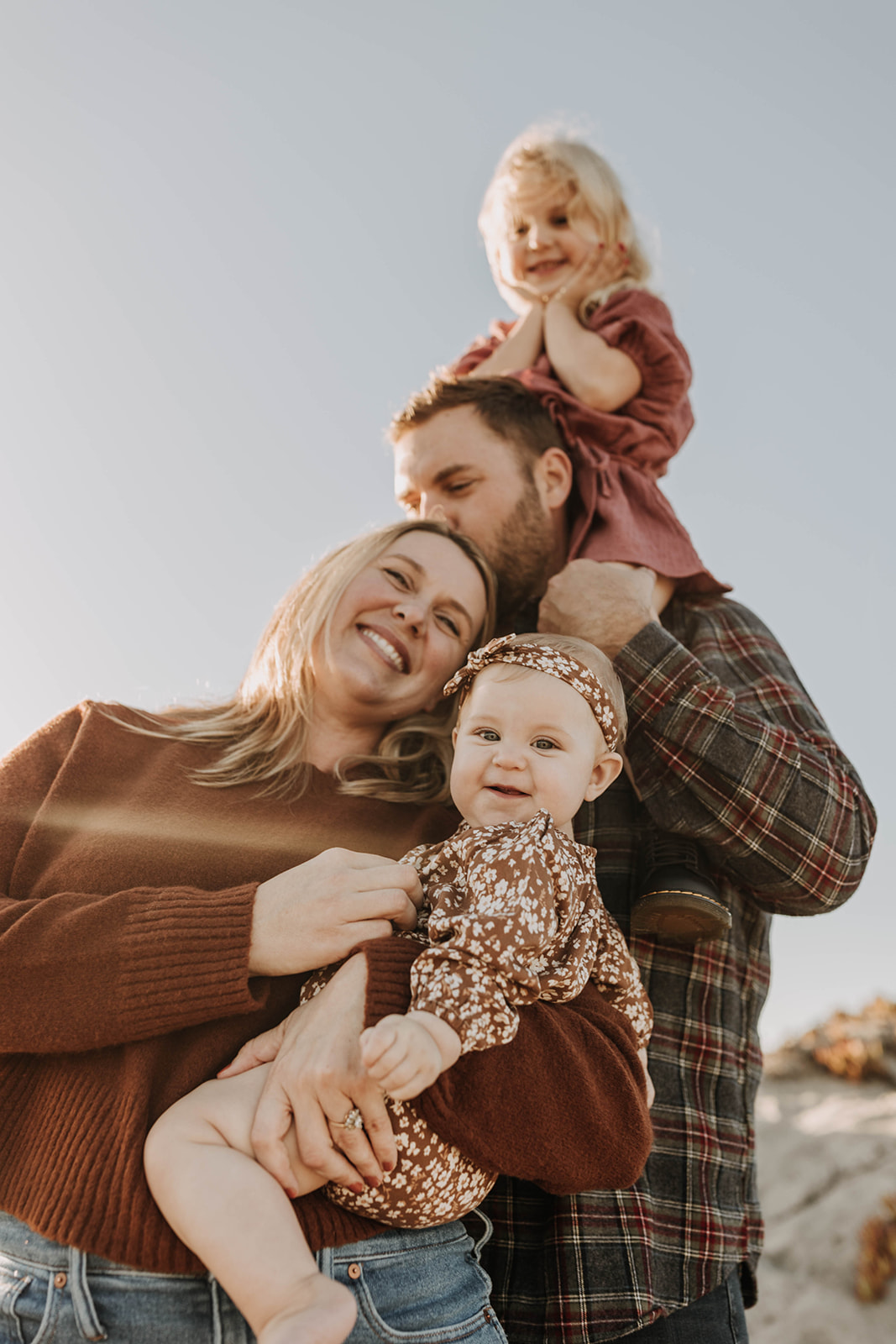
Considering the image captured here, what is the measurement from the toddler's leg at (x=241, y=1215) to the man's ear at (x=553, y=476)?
223 cm

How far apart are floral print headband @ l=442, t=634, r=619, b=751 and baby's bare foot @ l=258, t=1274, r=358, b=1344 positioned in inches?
44.8

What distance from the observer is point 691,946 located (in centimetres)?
230

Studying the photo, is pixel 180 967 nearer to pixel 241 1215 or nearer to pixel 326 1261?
pixel 241 1215

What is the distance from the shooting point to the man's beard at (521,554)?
3059mm

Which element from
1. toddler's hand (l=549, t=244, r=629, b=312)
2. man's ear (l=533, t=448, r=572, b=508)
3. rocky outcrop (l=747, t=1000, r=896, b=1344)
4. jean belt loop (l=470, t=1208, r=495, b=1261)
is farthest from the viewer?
rocky outcrop (l=747, t=1000, r=896, b=1344)

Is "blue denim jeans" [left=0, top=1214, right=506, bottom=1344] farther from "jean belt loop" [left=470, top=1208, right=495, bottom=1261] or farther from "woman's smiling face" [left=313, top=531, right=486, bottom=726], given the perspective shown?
"woman's smiling face" [left=313, top=531, right=486, bottom=726]

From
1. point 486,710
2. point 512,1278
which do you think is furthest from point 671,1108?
point 486,710

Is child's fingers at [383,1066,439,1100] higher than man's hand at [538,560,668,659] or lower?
lower

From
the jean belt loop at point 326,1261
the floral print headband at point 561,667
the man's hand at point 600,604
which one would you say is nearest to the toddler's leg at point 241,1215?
the jean belt loop at point 326,1261

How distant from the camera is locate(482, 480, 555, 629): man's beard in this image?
3.06 meters

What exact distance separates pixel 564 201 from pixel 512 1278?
4.12 m

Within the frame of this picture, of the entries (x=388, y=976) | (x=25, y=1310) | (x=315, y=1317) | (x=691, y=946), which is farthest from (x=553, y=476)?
(x=25, y=1310)

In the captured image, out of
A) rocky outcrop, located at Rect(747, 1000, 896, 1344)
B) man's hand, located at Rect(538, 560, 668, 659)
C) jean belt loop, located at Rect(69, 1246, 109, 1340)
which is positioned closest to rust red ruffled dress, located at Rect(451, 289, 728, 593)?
man's hand, located at Rect(538, 560, 668, 659)

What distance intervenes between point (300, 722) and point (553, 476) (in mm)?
1363
